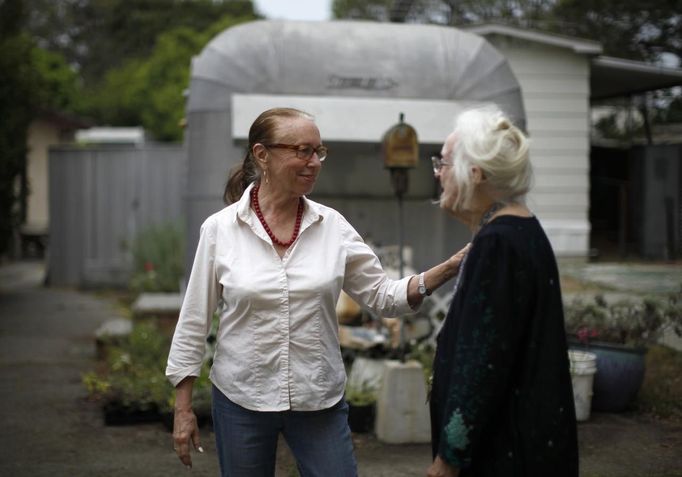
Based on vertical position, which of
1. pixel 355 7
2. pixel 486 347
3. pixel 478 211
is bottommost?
pixel 486 347

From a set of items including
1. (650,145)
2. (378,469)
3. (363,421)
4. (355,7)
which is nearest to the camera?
(378,469)

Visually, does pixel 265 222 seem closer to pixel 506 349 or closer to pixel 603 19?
pixel 506 349

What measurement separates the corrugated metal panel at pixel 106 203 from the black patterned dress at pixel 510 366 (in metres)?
13.3

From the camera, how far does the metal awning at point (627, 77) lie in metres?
13.2


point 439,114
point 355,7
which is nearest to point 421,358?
point 439,114

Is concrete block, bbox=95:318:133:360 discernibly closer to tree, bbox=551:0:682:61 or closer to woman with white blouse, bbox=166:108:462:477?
woman with white blouse, bbox=166:108:462:477

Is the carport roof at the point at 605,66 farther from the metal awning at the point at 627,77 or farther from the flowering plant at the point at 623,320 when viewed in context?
the flowering plant at the point at 623,320

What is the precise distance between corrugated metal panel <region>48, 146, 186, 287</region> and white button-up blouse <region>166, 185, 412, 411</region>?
Result: 490 inches

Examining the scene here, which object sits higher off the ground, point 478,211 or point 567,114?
point 567,114

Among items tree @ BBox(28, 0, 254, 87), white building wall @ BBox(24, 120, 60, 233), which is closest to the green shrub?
white building wall @ BBox(24, 120, 60, 233)

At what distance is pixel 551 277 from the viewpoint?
2.60 meters

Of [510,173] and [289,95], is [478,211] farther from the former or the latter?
[289,95]

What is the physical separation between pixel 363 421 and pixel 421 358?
36.4 inches

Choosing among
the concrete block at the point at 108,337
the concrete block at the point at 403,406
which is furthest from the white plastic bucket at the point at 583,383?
the concrete block at the point at 108,337
